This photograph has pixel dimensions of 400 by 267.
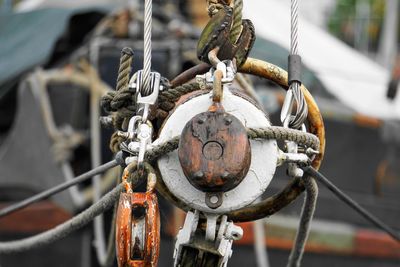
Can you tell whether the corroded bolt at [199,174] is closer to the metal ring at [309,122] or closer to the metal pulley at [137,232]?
the metal pulley at [137,232]

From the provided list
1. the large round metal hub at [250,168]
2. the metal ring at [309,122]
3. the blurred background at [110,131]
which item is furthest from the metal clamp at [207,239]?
the blurred background at [110,131]

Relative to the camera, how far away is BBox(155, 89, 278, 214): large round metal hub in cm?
208

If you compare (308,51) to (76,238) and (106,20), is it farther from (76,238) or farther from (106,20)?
(76,238)

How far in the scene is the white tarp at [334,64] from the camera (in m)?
5.54

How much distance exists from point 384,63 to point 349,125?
100.0 inches

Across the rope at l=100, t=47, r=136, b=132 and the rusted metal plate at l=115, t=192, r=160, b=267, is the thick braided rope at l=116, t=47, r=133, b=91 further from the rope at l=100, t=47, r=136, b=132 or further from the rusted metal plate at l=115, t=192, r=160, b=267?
the rusted metal plate at l=115, t=192, r=160, b=267

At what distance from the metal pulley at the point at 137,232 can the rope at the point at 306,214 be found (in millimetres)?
599

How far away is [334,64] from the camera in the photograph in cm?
589

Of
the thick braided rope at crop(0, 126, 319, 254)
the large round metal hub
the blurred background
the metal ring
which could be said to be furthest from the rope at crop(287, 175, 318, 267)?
the blurred background

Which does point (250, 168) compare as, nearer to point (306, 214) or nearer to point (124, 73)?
point (124, 73)

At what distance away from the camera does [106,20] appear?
5.45 m

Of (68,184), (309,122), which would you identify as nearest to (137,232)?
(309,122)

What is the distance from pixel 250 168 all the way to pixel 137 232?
11.5 inches

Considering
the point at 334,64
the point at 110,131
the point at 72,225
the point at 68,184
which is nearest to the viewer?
the point at 72,225
